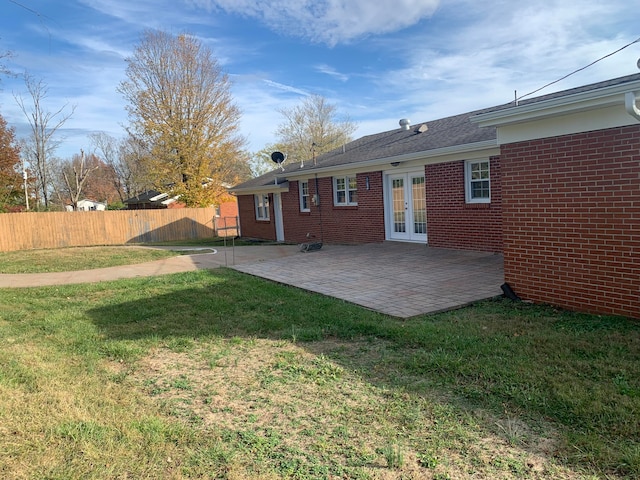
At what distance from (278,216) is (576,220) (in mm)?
15737

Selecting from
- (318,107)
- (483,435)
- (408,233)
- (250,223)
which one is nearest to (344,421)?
(483,435)

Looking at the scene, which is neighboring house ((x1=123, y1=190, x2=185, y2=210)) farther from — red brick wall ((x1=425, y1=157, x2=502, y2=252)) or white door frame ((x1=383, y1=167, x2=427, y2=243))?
red brick wall ((x1=425, y1=157, x2=502, y2=252))

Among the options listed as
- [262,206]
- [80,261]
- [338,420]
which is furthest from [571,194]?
[262,206]

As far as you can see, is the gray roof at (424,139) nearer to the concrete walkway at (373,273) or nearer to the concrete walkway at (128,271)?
the concrete walkway at (373,273)

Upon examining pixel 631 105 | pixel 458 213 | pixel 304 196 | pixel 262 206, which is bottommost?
pixel 458 213

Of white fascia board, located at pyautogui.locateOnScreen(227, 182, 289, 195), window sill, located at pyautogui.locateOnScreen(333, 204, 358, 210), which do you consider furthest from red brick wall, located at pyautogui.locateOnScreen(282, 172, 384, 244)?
white fascia board, located at pyautogui.locateOnScreen(227, 182, 289, 195)

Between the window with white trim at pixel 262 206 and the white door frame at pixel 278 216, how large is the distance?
1.06 metres

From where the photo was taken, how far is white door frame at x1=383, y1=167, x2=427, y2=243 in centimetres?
1278

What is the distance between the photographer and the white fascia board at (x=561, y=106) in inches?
192

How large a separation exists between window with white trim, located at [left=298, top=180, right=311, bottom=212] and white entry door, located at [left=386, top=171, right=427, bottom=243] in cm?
495

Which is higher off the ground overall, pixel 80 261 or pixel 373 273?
pixel 80 261

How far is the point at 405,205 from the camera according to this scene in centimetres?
1313

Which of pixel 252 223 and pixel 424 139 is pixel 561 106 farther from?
pixel 252 223

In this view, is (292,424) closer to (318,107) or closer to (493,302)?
(493,302)
